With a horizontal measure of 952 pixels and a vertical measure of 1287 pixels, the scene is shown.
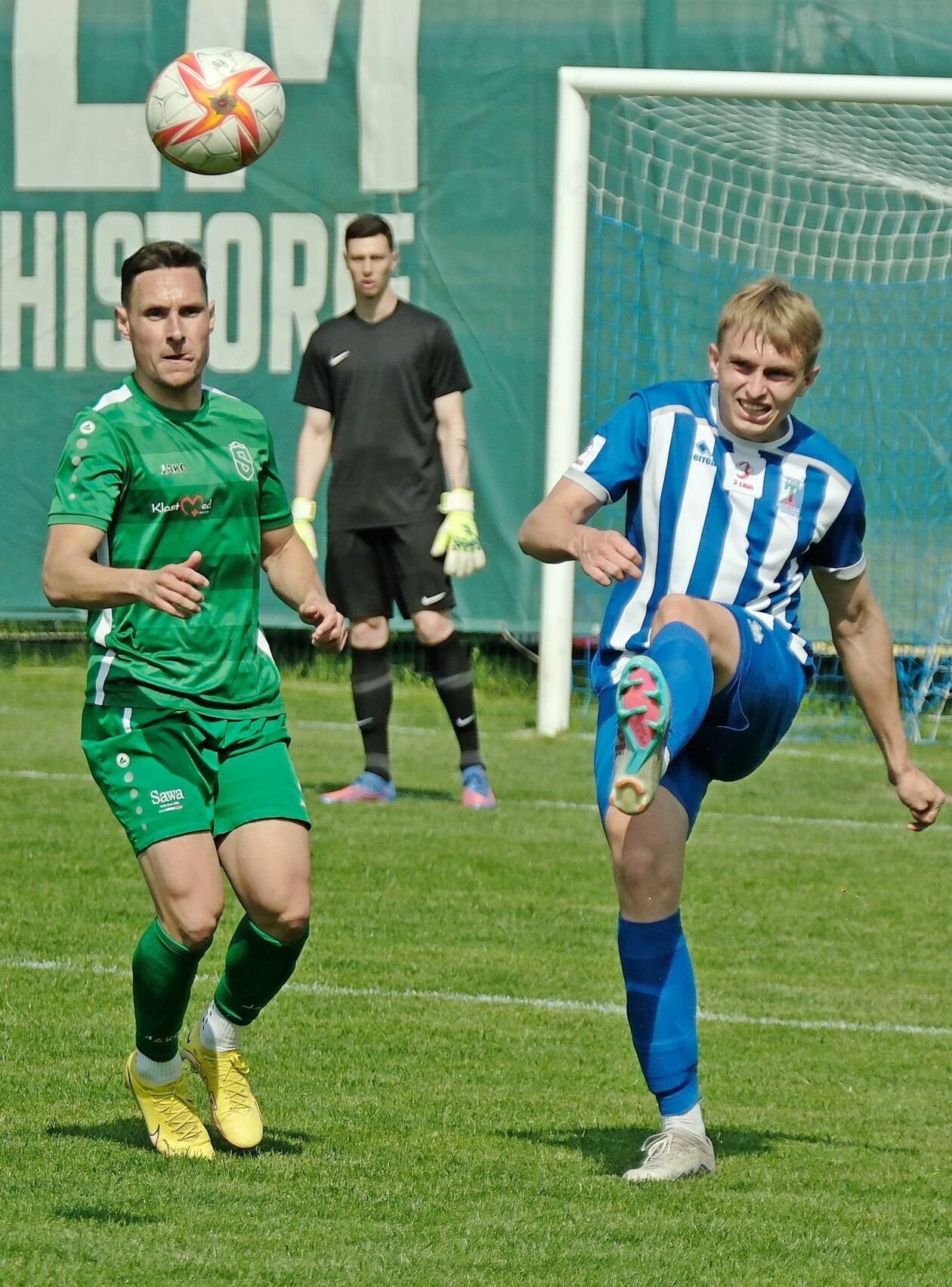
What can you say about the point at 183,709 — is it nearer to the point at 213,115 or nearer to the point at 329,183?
the point at 213,115

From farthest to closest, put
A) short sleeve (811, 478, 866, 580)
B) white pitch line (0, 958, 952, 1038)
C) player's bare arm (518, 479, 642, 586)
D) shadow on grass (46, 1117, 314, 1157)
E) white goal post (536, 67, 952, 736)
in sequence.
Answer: white goal post (536, 67, 952, 736), white pitch line (0, 958, 952, 1038), short sleeve (811, 478, 866, 580), shadow on grass (46, 1117, 314, 1157), player's bare arm (518, 479, 642, 586)

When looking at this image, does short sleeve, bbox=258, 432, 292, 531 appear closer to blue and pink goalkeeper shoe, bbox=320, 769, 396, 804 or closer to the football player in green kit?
the football player in green kit

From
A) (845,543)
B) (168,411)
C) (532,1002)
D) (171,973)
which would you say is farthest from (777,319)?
(532,1002)

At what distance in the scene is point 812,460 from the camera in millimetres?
4738

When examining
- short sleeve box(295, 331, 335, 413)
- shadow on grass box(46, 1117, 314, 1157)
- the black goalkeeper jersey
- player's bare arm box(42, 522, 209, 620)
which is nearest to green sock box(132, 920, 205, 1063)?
shadow on grass box(46, 1117, 314, 1157)

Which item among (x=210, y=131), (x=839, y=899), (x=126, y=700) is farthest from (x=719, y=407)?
(x=839, y=899)

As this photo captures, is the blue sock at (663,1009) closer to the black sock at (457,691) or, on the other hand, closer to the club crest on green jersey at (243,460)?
the club crest on green jersey at (243,460)

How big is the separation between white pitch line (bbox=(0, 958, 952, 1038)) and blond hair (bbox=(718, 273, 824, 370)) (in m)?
2.45

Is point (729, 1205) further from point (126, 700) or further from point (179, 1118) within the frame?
point (126, 700)

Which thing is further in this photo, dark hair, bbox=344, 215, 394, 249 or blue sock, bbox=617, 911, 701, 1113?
dark hair, bbox=344, 215, 394, 249

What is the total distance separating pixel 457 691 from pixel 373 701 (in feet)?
1.35

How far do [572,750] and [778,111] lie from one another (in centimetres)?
411

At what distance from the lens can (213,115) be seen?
6562 millimetres

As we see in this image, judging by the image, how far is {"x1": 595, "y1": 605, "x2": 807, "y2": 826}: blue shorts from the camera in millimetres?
4551
